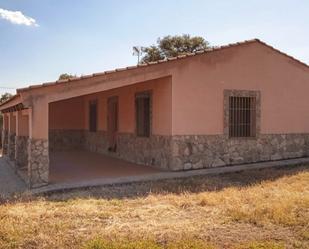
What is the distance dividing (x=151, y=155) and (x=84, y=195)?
16.4 ft

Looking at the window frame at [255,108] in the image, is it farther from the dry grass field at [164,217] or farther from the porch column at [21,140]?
the porch column at [21,140]

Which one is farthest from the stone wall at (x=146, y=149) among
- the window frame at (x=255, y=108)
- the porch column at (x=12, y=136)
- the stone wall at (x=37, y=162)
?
the porch column at (x=12, y=136)

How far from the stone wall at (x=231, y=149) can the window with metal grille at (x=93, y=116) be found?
899 cm

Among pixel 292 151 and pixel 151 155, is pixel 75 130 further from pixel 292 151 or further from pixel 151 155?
pixel 292 151

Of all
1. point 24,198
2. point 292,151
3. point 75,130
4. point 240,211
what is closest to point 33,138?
point 24,198

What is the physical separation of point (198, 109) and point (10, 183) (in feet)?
20.0

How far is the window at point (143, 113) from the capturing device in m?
14.8

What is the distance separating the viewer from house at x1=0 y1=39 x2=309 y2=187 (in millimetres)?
11430

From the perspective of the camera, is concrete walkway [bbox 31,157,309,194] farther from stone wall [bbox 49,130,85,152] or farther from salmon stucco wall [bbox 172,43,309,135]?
stone wall [bbox 49,130,85,152]

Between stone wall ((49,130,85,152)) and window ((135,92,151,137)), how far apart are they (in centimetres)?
845

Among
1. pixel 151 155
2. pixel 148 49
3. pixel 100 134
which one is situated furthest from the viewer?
pixel 148 49

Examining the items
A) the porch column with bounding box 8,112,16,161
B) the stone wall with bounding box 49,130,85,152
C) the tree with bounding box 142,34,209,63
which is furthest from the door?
the tree with bounding box 142,34,209,63

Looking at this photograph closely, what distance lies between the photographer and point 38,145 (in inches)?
427

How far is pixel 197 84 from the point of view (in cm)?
1359
